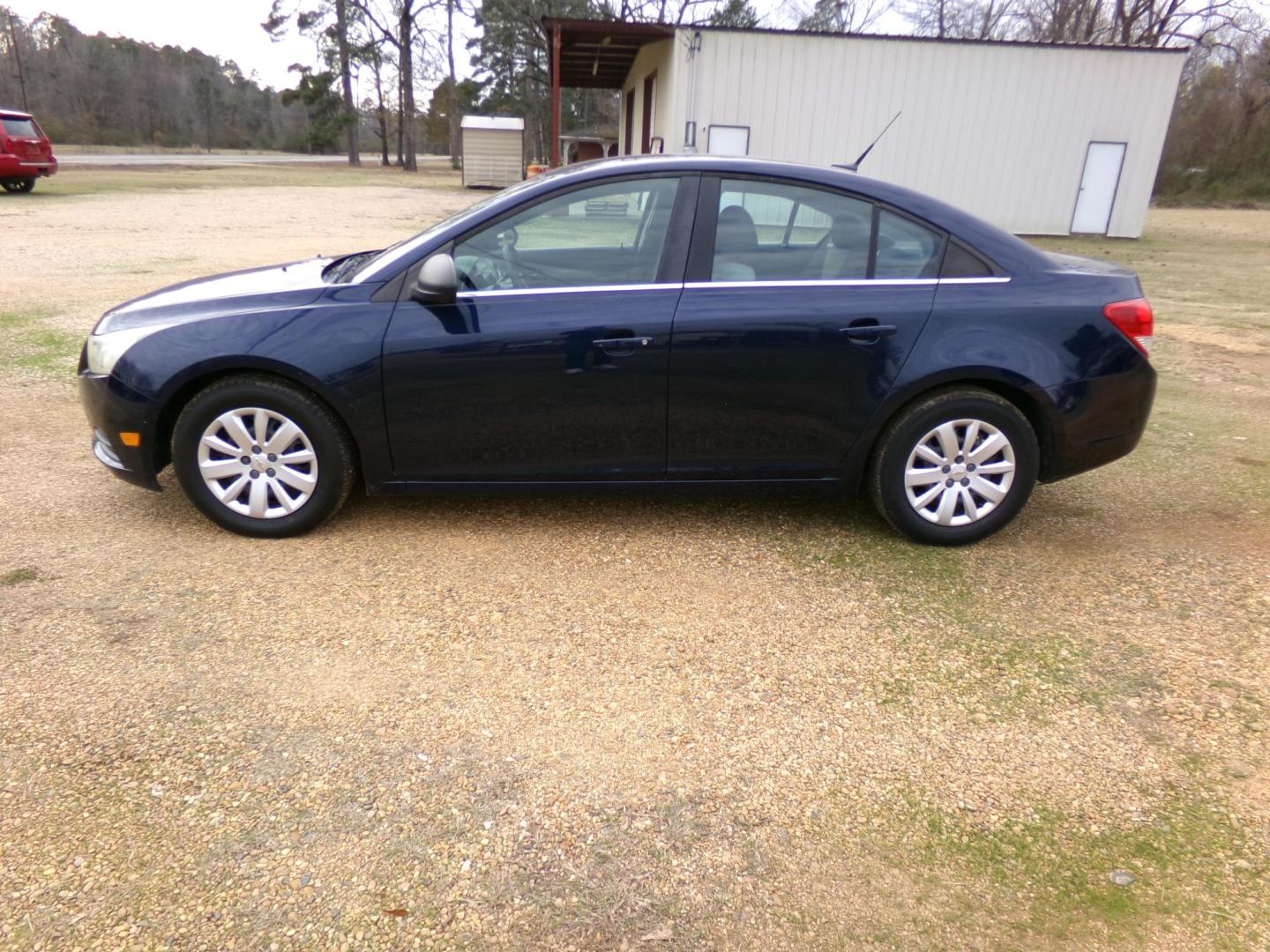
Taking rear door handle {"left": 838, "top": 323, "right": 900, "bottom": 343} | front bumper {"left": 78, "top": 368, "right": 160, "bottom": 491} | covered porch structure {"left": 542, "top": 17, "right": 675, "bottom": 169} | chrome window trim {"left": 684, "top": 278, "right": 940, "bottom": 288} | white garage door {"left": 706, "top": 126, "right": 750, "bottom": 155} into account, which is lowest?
front bumper {"left": 78, "top": 368, "right": 160, "bottom": 491}

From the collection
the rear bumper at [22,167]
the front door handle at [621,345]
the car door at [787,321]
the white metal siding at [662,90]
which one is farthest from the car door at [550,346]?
the rear bumper at [22,167]

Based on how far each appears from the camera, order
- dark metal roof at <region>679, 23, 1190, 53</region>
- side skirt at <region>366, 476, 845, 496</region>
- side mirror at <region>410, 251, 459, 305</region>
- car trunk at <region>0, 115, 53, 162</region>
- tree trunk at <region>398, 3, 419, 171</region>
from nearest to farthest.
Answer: side mirror at <region>410, 251, 459, 305</region> < side skirt at <region>366, 476, 845, 496</region> < dark metal roof at <region>679, 23, 1190, 53</region> < car trunk at <region>0, 115, 53, 162</region> < tree trunk at <region>398, 3, 419, 171</region>

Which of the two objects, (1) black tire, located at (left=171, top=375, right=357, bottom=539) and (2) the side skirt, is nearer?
(1) black tire, located at (left=171, top=375, right=357, bottom=539)

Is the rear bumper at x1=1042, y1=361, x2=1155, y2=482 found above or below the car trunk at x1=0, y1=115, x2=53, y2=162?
below

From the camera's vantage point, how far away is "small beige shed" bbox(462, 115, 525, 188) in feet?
101

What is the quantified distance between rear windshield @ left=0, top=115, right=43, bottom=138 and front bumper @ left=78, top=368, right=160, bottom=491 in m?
22.3

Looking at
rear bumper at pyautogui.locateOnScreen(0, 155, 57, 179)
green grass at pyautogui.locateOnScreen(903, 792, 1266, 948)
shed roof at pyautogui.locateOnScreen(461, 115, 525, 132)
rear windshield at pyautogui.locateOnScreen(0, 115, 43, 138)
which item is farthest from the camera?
shed roof at pyautogui.locateOnScreen(461, 115, 525, 132)

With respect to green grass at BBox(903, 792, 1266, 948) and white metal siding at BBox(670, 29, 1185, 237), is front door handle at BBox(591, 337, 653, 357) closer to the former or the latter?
green grass at BBox(903, 792, 1266, 948)

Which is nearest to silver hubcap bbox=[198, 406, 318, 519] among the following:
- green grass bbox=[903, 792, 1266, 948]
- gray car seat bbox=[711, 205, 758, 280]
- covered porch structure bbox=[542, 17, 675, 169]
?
gray car seat bbox=[711, 205, 758, 280]

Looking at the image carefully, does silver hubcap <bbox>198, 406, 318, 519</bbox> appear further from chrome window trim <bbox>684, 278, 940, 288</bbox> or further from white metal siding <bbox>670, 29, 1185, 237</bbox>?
white metal siding <bbox>670, 29, 1185, 237</bbox>

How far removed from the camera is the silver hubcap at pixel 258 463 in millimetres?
3670

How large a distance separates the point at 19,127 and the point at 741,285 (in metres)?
24.3

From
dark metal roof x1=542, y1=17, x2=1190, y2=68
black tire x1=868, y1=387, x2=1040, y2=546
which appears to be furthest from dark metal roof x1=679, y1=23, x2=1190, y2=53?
black tire x1=868, y1=387, x2=1040, y2=546

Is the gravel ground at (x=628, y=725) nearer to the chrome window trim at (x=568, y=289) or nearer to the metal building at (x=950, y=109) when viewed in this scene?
the chrome window trim at (x=568, y=289)
